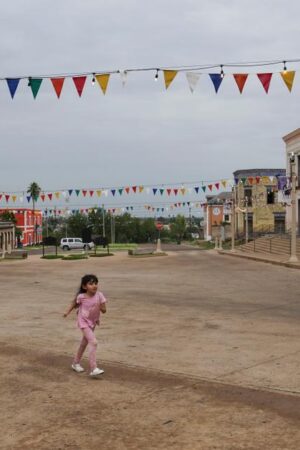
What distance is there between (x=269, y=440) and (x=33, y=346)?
4.83 meters

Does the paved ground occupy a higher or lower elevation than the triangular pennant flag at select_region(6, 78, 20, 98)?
lower

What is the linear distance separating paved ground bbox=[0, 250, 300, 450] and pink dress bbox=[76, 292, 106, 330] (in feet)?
2.12

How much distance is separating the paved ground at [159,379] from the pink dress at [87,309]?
0.65 metres

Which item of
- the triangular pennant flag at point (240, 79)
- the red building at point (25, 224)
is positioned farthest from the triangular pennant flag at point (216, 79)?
the red building at point (25, 224)

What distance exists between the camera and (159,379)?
632 centimetres

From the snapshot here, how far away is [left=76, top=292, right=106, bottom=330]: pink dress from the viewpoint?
6.73 m

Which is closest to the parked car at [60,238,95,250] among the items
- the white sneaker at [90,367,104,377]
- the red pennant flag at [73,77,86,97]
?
the red pennant flag at [73,77,86,97]

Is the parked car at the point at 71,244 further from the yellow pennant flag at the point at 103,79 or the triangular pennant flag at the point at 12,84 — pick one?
the yellow pennant flag at the point at 103,79

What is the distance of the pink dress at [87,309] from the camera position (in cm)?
673

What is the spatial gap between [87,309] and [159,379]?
1.28 m

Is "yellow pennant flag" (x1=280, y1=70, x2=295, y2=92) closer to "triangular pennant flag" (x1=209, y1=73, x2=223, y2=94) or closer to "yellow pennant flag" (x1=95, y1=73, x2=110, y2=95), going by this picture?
"triangular pennant flag" (x1=209, y1=73, x2=223, y2=94)

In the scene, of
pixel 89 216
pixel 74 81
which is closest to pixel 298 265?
pixel 74 81

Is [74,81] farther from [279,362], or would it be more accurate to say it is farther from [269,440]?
[269,440]

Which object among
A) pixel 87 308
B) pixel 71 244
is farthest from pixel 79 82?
pixel 71 244
